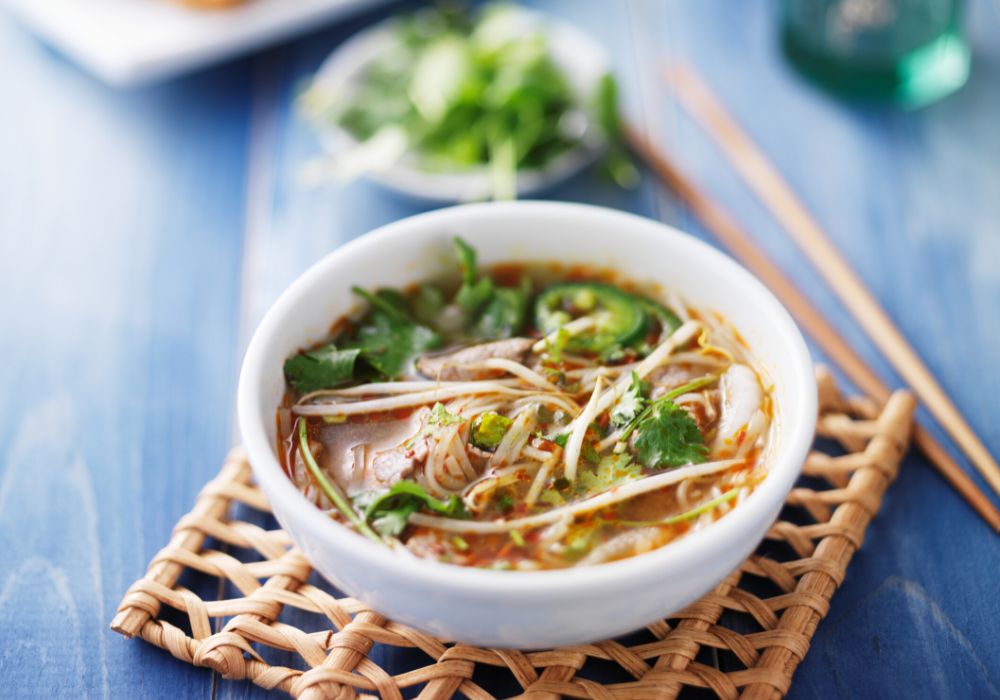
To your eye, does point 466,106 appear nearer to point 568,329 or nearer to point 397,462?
point 568,329

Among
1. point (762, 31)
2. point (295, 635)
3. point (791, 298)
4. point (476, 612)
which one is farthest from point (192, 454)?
point (762, 31)

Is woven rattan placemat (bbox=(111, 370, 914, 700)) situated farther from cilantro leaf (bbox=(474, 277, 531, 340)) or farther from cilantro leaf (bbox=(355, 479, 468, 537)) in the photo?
cilantro leaf (bbox=(474, 277, 531, 340))

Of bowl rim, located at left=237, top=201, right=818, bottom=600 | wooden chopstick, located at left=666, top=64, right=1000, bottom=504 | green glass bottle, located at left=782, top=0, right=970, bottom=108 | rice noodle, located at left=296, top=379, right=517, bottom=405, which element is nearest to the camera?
bowl rim, located at left=237, top=201, right=818, bottom=600

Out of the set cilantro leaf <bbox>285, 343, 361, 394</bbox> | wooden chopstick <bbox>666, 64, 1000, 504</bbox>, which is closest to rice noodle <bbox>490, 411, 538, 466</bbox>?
cilantro leaf <bbox>285, 343, 361, 394</bbox>

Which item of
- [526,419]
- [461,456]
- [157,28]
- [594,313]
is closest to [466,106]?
[157,28]

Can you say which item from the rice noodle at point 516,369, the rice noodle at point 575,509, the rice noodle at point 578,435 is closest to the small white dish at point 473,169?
the rice noodle at point 516,369

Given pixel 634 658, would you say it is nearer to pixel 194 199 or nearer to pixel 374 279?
pixel 374 279
